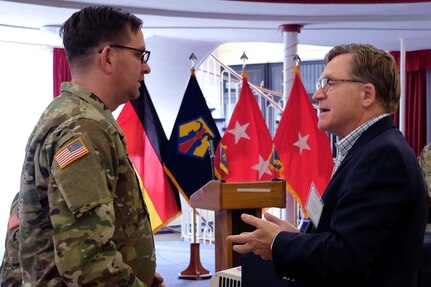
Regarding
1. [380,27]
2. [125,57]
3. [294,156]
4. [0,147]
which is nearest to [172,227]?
[0,147]

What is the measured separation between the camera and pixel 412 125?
9.70 m

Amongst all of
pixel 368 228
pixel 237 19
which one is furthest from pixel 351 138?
pixel 237 19

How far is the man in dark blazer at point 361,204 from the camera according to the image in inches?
58.7

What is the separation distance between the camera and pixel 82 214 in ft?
4.94

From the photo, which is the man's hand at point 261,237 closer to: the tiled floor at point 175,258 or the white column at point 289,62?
the tiled floor at point 175,258

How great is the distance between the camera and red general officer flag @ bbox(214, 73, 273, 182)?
5.96 m

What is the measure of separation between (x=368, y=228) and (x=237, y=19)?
5291 millimetres

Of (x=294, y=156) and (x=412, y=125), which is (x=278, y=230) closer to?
(x=294, y=156)

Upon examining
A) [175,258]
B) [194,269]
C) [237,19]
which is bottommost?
[175,258]

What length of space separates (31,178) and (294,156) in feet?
16.1

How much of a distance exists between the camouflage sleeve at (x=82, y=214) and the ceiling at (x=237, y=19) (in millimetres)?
4452

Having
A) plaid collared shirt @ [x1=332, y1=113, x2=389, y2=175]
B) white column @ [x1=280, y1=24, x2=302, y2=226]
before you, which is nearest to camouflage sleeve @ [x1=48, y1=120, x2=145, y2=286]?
plaid collared shirt @ [x1=332, y1=113, x2=389, y2=175]

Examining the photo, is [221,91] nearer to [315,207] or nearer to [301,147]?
[301,147]

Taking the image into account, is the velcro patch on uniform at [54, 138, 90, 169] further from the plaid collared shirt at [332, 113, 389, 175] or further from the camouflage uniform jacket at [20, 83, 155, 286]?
the plaid collared shirt at [332, 113, 389, 175]
